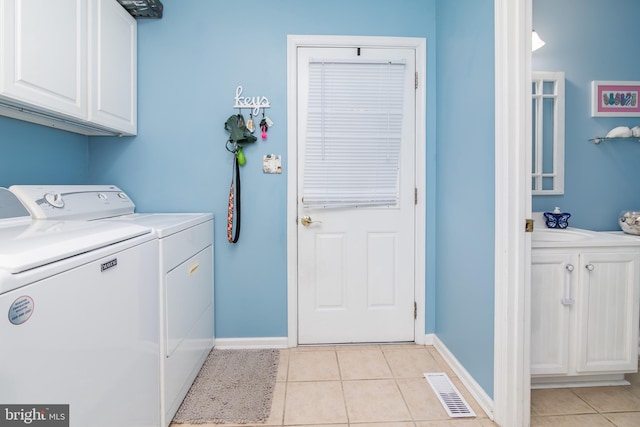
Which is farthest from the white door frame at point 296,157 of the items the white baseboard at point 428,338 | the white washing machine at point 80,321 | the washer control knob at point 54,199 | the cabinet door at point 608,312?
the washer control knob at point 54,199

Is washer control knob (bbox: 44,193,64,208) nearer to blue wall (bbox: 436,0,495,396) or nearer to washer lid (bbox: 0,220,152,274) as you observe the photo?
washer lid (bbox: 0,220,152,274)

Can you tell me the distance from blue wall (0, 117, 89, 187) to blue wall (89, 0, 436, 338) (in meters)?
0.11

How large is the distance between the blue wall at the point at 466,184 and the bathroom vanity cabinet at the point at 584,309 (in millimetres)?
268

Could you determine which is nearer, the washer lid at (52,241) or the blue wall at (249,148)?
the washer lid at (52,241)

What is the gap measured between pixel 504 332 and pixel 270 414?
3.90 ft

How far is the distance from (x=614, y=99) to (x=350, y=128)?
1.80 m

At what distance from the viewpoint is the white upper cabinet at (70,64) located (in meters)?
1.22

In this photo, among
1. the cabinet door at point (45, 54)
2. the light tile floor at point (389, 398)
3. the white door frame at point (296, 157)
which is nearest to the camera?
the cabinet door at point (45, 54)

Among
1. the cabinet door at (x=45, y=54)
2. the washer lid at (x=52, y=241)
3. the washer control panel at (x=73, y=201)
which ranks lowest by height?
the washer lid at (x=52, y=241)

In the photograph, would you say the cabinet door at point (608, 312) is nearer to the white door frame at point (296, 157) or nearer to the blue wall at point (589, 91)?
the blue wall at point (589, 91)

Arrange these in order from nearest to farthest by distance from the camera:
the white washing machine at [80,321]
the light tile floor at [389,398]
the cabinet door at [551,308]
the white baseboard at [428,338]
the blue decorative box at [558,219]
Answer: the white washing machine at [80,321]
the light tile floor at [389,398]
the cabinet door at [551,308]
the blue decorative box at [558,219]
the white baseboard at [428,338]

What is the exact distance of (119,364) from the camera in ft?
3.55

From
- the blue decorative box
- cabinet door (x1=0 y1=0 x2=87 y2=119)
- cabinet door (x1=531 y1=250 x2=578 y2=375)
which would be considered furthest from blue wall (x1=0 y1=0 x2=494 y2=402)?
the blue decorative box

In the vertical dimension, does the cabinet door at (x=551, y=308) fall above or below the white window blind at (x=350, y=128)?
below
